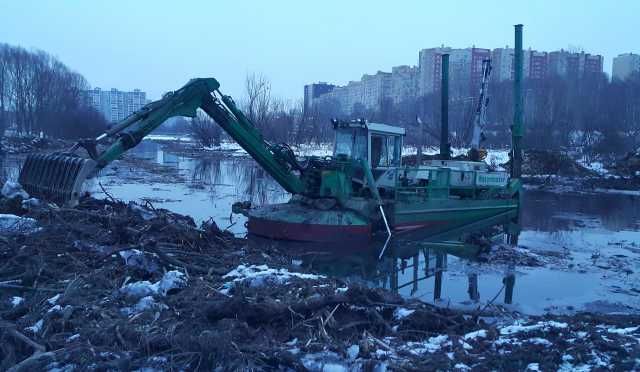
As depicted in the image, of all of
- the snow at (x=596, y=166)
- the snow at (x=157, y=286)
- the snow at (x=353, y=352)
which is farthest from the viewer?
the snow at (x=596, y=166)

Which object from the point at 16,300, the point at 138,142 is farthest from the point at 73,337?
the point at 138,142

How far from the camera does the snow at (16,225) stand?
795cm

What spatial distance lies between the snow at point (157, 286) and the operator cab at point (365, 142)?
7062 millimetres

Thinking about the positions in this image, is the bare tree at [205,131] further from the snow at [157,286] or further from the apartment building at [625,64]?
the apartment building at [625,64]

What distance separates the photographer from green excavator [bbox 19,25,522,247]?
10.4 m

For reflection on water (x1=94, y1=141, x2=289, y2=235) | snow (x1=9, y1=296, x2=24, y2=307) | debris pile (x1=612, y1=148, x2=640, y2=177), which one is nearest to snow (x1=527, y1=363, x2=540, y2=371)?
snow (x1=9, y1=296, x2=24, y2=307)

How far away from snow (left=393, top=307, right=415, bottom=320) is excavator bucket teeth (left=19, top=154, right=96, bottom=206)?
20.9 ft

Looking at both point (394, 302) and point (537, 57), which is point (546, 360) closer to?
point (394, 302)

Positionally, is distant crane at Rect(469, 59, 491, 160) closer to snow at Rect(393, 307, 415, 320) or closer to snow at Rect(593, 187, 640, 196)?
snow at Rect(593, 187, 640, 196)

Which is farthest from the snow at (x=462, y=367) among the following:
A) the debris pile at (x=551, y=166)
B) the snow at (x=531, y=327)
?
the debris pile at (x=551, y=166)

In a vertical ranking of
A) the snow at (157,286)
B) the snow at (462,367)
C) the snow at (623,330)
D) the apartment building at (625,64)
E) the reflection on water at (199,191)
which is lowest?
the snow at (462,367)

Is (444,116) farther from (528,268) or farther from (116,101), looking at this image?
(116,101)

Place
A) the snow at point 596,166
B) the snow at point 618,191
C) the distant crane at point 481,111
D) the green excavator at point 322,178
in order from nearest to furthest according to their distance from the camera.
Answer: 1. the green excavator at point 322,178
2. the distant crane at point 481,111
3. the snow at point 618,191
4. the snow at point 596,166

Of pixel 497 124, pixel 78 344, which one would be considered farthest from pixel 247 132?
pixel 497 124
